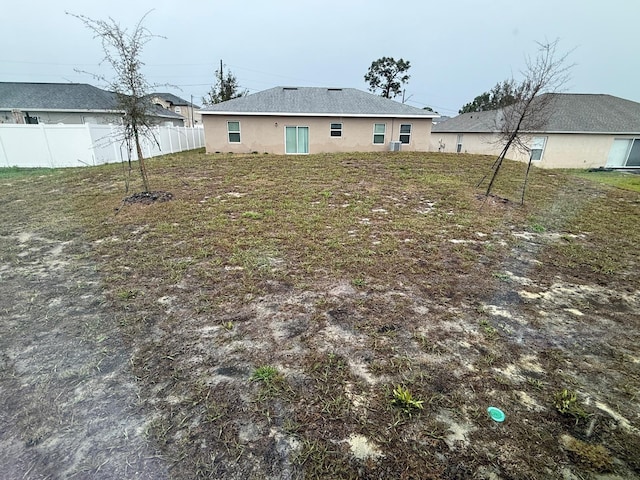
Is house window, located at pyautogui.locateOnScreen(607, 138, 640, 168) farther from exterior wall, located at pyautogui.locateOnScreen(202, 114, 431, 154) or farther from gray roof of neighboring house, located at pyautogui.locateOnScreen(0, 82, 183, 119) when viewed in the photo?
gray roof of neighboring house, located at pyautogui.locateOnScreen(0, 82, 183, 119)

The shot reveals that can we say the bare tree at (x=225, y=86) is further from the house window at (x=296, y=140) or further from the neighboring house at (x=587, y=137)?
the neighboring house at (x=587, y=137)

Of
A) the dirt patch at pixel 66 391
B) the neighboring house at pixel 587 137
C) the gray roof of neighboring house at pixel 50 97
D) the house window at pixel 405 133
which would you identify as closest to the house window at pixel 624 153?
the neighboring house at pixel 587 137

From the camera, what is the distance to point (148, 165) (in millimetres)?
11070

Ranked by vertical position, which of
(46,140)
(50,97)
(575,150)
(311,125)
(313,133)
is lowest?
(575,150)

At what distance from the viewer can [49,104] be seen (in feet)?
56.3

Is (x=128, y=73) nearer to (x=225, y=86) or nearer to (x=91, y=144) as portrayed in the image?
(x=91, y=144)

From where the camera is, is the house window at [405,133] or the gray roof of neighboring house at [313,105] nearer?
the gray roof of neighboring house at [313,105]

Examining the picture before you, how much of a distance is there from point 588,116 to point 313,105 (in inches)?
609

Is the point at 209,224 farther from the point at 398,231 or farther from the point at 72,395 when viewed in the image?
the point at 72,395

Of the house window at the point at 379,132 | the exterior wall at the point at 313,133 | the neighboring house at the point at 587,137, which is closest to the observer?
the exterior wall at the point at 313,133

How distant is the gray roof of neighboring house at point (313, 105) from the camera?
14.6 metres

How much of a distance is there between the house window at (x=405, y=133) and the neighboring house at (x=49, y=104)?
12.0 meters

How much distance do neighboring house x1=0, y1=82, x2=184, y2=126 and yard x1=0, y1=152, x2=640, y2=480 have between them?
49.7ft

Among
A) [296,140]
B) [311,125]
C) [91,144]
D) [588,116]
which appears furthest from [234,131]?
[588,116]
